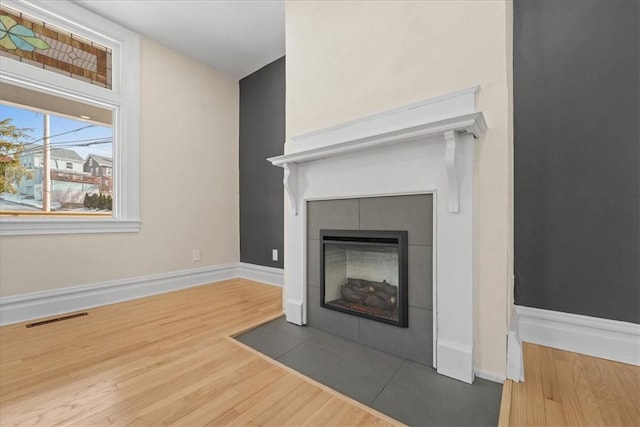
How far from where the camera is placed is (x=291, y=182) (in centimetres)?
204

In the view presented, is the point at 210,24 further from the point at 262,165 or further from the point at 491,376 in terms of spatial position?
the point at 491,376

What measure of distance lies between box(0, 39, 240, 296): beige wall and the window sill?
5 centimetres

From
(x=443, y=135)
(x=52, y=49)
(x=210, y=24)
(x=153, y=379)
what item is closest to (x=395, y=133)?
(x=443, y=135)

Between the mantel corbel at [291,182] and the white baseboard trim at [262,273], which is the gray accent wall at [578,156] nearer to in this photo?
the mantel corbel at [291,182]

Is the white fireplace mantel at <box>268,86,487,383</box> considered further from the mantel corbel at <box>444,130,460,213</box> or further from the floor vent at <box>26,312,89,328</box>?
the floor vent at <box>26,312,89,328</box>

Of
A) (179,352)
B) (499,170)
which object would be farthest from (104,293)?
(499,170)

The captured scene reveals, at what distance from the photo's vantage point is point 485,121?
4.40 ft

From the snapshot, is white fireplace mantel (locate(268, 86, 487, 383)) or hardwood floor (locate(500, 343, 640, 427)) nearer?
hardwood floor (locate(500, 343, 640, 427))

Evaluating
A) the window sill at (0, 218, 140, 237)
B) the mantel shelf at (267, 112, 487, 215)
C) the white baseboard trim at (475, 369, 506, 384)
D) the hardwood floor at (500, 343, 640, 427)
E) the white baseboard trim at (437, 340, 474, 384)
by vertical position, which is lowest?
the hardwood floor at (500, 343, 640, 427)

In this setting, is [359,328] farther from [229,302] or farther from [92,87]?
[92,87]

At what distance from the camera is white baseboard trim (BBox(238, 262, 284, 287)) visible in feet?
10.2

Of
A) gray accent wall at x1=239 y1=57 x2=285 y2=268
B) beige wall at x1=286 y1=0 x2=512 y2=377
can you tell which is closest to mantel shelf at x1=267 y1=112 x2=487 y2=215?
beige wall at x1=286 y1=0 x2=512 y2=377

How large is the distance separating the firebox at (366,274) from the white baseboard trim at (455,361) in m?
0.22

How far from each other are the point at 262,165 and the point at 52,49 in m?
1.99
